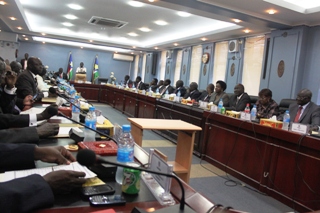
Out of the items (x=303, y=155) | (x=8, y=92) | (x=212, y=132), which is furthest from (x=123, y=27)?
(x=303, y=155)

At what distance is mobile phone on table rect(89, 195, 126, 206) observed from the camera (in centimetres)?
88

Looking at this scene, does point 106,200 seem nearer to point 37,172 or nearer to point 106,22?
point 37,172

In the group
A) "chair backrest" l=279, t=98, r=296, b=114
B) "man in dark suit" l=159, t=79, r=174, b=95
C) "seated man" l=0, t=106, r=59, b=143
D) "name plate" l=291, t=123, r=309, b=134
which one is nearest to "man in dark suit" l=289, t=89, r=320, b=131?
"chair backrest" l=279, t=98, r=296, b=114

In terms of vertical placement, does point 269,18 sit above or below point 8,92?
above

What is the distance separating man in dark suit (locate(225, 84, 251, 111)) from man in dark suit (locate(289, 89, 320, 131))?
1272mm

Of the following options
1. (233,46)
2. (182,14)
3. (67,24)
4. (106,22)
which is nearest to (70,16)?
(106,22)

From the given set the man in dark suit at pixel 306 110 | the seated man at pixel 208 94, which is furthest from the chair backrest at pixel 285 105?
the seated man at pixel 208 94

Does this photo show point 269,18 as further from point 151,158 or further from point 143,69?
point 143,69

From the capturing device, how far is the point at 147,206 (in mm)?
918

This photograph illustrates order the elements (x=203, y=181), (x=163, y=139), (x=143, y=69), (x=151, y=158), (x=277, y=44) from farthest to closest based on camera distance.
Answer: (x=143, y=69)
(x=277, y=44)
(x=163, y=139)
(x=203, y=181)
(x=151, y=158)

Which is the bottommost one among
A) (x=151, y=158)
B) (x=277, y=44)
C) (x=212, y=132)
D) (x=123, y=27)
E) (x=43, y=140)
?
(x=212, y=132)

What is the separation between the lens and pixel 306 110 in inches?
154

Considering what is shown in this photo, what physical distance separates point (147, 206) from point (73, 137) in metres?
0.92

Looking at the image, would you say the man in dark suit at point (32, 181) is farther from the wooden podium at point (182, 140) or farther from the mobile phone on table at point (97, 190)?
the wooden podium at point (182, 140)
